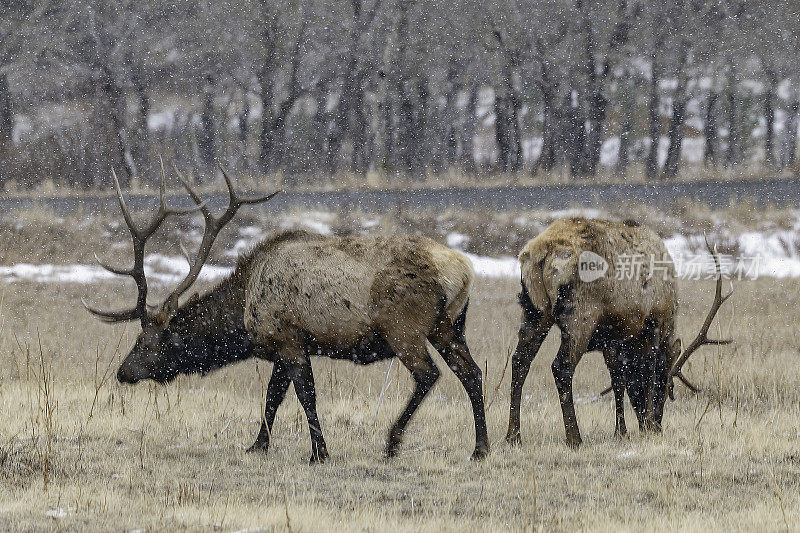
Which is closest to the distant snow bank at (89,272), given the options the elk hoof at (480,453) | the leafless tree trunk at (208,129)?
the elk hoof at (480,453)

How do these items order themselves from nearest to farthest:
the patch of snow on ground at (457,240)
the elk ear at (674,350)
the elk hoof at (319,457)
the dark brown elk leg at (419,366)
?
the dark brown elk leg at (419,366) < the elk hoof at (319,457) < the elk ear at (674,350) < the patch of snow on ground at (457,240)

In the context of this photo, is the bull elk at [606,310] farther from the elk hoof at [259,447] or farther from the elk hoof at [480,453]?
the elk hoof at [259,447]

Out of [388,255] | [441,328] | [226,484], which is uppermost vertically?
[388,255]

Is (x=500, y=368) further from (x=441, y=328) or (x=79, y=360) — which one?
(x=79, y=360)

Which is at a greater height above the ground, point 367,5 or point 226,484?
point 367,5

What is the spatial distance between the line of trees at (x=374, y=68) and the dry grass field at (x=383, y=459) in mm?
17319

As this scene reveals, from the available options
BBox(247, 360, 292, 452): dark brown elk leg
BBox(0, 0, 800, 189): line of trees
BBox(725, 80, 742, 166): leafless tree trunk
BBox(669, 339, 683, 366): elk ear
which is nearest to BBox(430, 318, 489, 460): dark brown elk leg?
BBox(247, 360, 292, 452): dark brown elk leg

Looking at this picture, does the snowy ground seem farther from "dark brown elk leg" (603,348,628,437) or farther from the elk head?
the elk head

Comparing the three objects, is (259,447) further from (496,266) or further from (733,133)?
(733,133)

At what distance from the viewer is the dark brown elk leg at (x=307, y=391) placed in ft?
23.8

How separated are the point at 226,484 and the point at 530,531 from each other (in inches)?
87.5

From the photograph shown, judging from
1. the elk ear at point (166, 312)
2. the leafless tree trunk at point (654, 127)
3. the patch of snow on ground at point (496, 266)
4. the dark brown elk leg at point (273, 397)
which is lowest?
the dark brown elk leg at point (273, 397)

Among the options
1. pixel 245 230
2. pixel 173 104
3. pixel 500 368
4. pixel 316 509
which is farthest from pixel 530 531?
pixel 173 104

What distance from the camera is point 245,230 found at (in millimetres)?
19500
